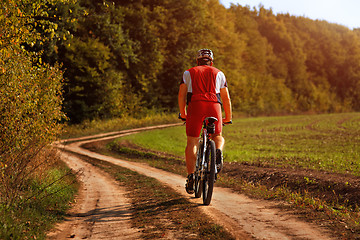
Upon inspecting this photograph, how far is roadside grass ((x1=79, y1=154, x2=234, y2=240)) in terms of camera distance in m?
6.20

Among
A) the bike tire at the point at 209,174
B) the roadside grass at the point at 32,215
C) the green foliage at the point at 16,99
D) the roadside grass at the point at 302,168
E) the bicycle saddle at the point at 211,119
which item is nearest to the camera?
the roadside grass at the point at 32,215

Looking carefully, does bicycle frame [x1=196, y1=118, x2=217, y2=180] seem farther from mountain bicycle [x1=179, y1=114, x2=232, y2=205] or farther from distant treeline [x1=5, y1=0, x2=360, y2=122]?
distant treeline [x1=5, y1=0, x2=360, y2=122]

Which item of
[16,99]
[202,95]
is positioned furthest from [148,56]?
[202,95]

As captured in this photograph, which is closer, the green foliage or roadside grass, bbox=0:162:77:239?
roadside grass, bbox=0:162:77:239

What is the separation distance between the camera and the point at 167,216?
24.0 feet

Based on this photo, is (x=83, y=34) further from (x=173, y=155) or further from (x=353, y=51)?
(x=353, y=51)

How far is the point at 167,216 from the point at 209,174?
1182 mm

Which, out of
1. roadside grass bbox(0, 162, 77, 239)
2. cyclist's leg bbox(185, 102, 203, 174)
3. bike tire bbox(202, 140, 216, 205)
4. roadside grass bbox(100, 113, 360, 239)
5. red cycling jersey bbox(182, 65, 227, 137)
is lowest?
roadside grass bbox(100, 113, 360, 239)

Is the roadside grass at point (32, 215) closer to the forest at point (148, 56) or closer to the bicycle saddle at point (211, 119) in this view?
the bicycle saddle at point (211, 119)

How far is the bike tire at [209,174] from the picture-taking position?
24.5 feet

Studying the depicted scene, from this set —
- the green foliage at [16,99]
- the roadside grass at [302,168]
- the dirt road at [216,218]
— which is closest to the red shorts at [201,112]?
the dirt road at [216,218]

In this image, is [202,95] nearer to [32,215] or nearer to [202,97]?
[202,97]

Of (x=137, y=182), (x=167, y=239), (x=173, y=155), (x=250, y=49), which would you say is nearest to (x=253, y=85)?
(x=250, y=49)

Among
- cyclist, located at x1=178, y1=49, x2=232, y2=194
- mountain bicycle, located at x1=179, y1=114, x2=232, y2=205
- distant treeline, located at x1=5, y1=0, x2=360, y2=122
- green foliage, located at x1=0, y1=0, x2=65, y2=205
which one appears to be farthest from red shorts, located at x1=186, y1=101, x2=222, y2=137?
distant treeline, located at x1=5, y1=0, x2=360, y2=122
